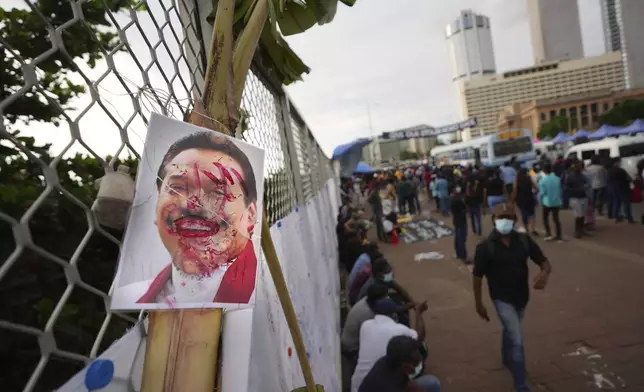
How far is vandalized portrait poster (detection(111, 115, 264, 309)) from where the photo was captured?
0.73 meters

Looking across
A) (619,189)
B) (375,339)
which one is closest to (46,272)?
(375,339)

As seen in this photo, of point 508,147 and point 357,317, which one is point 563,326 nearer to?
point 357,317

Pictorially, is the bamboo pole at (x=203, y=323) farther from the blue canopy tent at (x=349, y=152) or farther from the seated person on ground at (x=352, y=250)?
the blue canopy tent at (x=349, y=152)

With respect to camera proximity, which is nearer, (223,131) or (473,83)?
(223,131)

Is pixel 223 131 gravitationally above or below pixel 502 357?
above

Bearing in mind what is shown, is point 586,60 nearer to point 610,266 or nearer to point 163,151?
point 610,266

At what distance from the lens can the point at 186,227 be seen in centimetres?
77

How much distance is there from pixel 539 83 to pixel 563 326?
4653 inches

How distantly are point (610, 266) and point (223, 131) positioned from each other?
305 inches

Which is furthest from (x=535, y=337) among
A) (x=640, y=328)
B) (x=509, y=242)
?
(x=509, y=242)

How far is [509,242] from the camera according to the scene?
12.4ft

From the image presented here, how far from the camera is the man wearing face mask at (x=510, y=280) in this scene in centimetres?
361

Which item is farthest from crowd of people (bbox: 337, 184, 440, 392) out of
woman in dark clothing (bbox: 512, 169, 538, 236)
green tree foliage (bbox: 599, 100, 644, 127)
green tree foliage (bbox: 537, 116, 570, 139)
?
green tree foliage (bbox: 537, 116, 570, 139)

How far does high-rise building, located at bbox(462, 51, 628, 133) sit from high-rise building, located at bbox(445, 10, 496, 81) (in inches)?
1500
